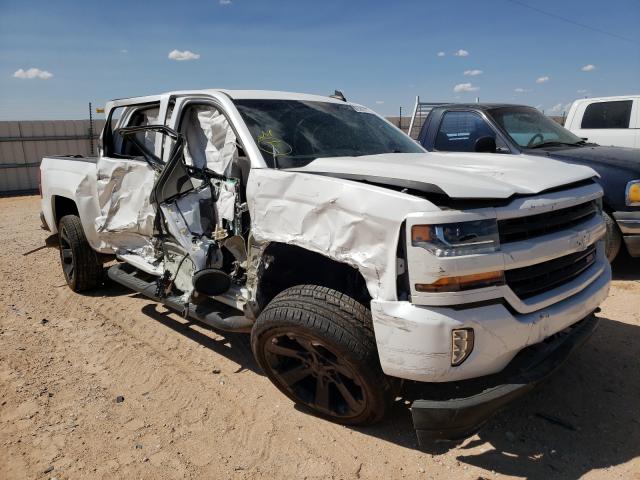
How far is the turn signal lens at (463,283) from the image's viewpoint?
2.23 metres

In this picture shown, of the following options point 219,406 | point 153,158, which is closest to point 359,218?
point 219,406

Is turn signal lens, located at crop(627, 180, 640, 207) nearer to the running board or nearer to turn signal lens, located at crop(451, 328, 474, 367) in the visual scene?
turn signal lens, located at crop(451, 328, 474, 367)

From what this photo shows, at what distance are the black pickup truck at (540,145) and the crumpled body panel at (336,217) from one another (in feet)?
10.0

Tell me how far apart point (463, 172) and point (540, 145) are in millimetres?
3760

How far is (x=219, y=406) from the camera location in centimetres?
315

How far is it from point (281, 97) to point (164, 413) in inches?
97.1

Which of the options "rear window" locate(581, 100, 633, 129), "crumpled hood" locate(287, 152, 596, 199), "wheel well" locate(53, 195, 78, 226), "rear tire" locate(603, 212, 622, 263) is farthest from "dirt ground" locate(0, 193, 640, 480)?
"rear window" locate(581, 100, 633, 129)

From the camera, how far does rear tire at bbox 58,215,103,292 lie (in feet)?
16.5

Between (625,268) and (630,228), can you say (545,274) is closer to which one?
(630,228)

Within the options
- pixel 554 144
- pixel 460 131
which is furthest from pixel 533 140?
pixel 460 131

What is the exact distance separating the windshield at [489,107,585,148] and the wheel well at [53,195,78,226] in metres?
5.01

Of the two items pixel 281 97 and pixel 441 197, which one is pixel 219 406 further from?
pixel 281 97

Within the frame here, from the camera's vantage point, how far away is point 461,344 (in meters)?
2.26

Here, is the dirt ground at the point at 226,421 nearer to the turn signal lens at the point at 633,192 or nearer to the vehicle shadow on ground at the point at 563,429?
the vehicle shadow on ground at the point at 563,429
